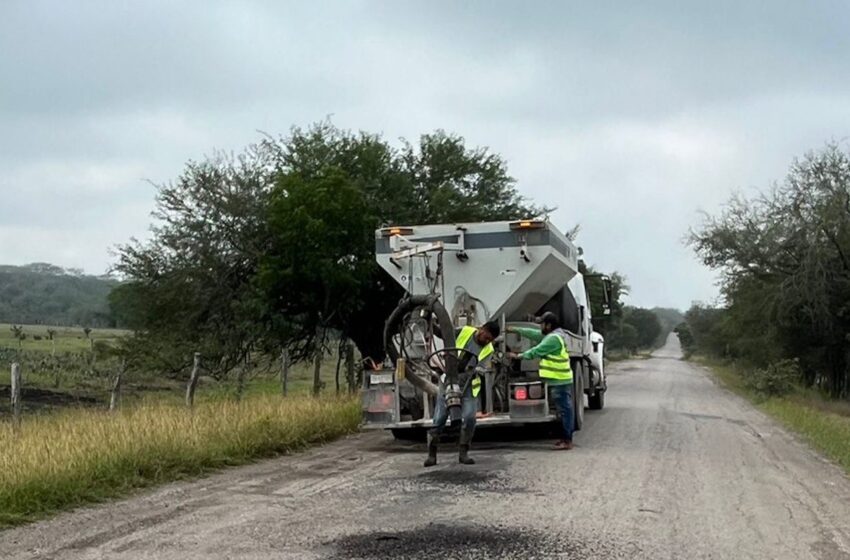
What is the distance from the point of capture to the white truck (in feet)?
41.9

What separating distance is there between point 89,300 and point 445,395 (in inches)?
4836

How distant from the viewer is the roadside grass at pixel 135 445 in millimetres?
8492

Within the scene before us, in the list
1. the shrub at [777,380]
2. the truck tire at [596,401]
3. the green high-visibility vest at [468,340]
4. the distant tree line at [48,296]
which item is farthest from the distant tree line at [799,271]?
the distant tree line at [48,296]

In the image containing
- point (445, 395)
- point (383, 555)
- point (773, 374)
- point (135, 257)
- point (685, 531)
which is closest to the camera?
point (383, 555)

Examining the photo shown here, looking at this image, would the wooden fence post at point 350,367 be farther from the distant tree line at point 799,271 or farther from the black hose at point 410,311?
the distant tree line at point 799,271

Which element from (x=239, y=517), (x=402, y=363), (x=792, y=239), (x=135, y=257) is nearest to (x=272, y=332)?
(x=135, y=257)

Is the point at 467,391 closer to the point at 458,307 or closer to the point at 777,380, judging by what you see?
the point at 458,307

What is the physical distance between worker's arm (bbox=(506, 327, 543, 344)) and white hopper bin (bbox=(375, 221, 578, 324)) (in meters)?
0.29

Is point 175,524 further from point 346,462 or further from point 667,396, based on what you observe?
point 667,396

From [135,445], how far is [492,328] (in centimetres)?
451

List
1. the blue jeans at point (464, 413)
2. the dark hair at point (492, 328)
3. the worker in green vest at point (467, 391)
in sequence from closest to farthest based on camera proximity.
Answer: the worker in green vest at point (467, 391) → the blue jeans at point (464, 413) → the dark hair at point (492, 328)

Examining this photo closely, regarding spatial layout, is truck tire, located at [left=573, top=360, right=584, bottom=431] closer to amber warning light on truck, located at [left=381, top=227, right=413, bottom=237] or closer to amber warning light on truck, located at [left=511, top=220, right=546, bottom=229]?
amber warning light on truck, located at [left=511, top=220, right=546, bottom=229]

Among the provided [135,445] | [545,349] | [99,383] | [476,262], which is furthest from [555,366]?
[99,383]

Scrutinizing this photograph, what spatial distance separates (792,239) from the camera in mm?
33312
